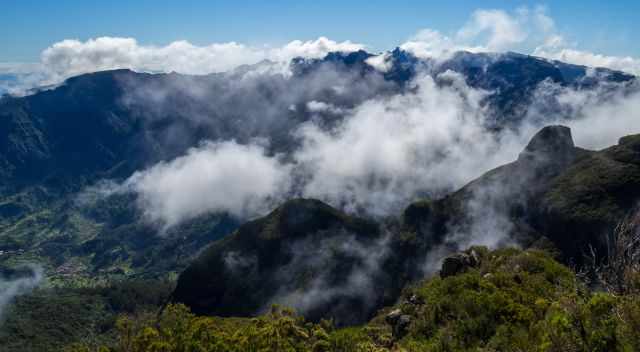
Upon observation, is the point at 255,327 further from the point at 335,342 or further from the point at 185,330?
the point at 335,342

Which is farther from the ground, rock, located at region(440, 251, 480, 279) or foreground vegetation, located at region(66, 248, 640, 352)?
foreground vegetation, located at region(66, 248, 640, 352)

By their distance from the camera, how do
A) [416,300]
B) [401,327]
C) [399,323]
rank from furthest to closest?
[416,300]
[399,323]
[401,327]

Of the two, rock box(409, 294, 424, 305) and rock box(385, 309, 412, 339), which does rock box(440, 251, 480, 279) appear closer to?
rock box(409, 294, 424, 305)

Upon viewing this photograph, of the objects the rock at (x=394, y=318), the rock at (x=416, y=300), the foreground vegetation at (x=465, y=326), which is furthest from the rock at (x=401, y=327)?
the rock at (x=416, y=300)

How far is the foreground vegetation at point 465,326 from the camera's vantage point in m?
27.0

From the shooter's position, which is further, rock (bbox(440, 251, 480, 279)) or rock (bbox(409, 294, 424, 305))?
rock (bbox(440, 251, 480, 279))

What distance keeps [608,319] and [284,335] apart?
25.2 m

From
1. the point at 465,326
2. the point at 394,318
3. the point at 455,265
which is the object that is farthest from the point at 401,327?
the point at 455,265

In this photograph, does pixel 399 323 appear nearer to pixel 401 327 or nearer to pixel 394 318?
pixel 401 327

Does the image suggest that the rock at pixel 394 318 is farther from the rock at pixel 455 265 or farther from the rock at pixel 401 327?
the rock at pixel 455 265

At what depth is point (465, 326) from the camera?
5394cm

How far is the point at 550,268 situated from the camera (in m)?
91.8

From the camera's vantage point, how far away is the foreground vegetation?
27.0 meters

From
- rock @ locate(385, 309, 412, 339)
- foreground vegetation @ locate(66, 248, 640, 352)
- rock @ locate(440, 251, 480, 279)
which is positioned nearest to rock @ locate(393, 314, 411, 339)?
rock @ locate(385, 309, 412, 339)
